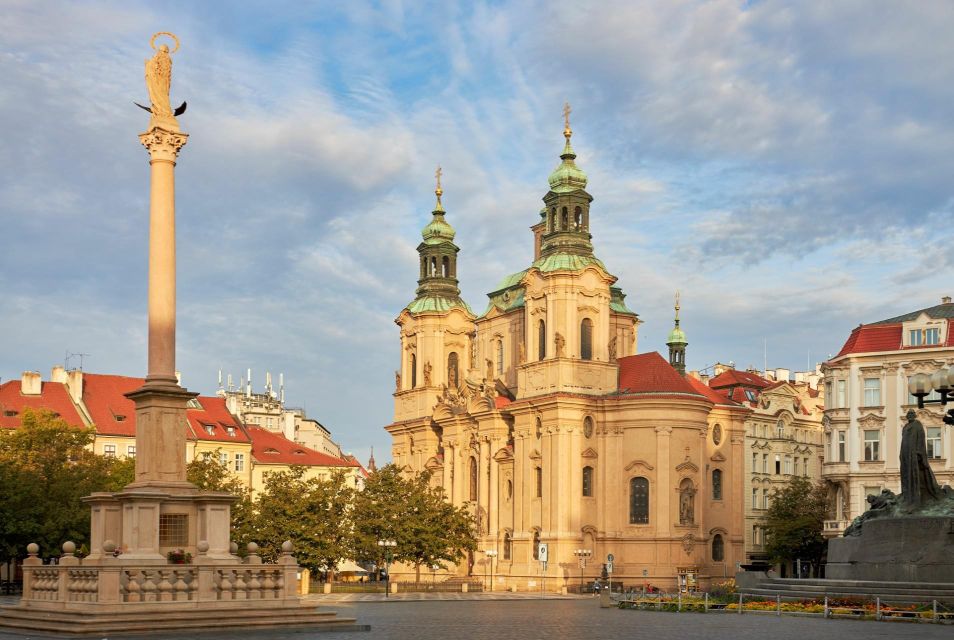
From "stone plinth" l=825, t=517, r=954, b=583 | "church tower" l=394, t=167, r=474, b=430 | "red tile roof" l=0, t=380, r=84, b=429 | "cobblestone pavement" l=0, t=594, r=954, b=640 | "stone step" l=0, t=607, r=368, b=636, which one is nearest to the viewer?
"stone step" l=0, t=607, r=368, b=636

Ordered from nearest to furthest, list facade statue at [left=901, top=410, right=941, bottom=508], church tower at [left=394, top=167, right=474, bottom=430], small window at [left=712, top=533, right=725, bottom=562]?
facade statue at [left=901, top=410, right=941, bottom=508]
small window at [left=712, top=533, right=725, bottom=562]
church tower at [left=394, top=167, right=474, bottom=430]

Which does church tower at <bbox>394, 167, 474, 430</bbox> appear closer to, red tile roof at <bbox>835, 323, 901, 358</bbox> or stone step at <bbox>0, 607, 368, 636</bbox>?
red tile roof at <bbox>835, 323, 901, 358</bbox>

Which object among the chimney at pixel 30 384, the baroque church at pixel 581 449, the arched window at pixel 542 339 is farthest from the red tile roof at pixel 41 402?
the arched window at pixel 542 339

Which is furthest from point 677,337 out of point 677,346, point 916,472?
point 916,472

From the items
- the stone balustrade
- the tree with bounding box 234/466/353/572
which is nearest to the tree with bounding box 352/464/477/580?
the tree with bounding box 234/466/353/572

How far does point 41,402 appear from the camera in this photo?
319 ft

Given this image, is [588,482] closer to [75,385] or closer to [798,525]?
[798,525]

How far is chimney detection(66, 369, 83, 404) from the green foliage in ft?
79.3

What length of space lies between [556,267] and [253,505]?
28089 mm

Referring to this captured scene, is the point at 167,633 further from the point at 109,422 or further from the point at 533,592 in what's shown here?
the point at 109,422

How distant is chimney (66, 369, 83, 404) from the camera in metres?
99.9

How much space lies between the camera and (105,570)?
2886 centimetres

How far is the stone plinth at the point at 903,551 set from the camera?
110ft

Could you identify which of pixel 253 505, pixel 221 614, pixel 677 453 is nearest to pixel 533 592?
pixel 677 453
